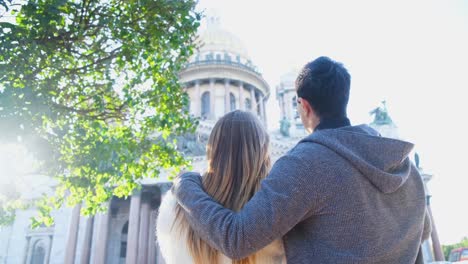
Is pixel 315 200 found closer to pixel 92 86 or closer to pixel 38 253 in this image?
pixel 92 86

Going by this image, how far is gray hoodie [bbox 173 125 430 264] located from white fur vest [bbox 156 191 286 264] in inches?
4.2

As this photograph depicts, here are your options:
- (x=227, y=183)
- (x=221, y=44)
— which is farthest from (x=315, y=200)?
(x=221, y=44)

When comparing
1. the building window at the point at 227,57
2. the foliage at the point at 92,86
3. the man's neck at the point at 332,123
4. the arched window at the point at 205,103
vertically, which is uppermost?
the building window at the point at 227,57

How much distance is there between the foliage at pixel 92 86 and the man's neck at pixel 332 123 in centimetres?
481

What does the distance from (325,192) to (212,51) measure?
41.2 metres

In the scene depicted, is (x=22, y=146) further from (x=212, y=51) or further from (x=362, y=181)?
(x=212, y=51)

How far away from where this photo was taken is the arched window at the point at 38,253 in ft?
83.6

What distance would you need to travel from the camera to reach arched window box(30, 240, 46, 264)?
2547cm

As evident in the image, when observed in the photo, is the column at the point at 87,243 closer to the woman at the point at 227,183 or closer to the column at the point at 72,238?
the column at the point at 72,238

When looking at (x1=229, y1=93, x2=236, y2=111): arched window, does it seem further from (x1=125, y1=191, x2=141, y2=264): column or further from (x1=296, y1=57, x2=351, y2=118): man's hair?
(x1=296, y1=57, x2=351, y2=118): man's hair

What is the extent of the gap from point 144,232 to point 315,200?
2195 cm

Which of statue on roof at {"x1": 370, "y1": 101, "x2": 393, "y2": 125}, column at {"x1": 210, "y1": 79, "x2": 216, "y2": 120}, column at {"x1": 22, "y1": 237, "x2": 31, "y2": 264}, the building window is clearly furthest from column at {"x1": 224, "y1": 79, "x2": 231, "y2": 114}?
column at {"x1": 22, "y1": 237, "x2": 31, "y2": 264}

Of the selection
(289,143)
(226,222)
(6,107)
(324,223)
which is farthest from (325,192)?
(289,143)

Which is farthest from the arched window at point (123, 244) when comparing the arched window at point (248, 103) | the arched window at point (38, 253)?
the arched window at point (248, 103)
